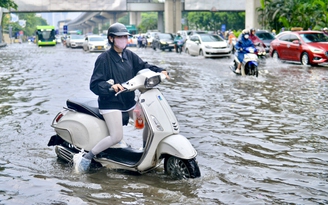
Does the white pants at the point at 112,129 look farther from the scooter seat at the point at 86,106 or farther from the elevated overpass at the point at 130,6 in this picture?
the elevated overpass at the point at 130,6

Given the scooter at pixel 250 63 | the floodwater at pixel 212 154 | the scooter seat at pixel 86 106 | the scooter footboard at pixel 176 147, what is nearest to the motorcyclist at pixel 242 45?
the scooter at pixel 250 63

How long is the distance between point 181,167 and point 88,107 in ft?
4.09

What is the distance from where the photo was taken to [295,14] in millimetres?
36906

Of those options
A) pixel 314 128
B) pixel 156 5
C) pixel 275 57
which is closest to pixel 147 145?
pixel 314 128

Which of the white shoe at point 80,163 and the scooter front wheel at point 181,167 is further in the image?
the white shoe at point 80,163

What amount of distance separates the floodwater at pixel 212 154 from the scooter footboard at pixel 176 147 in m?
0.33

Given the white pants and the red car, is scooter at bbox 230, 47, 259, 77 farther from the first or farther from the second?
the white pants

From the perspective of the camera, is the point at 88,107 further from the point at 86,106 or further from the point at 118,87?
the point at 118,87

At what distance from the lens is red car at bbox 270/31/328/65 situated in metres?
22.1

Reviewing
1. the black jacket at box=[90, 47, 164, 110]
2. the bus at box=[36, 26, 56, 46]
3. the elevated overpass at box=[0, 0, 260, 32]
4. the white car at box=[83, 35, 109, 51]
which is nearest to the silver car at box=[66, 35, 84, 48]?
the white car at box=[83, 35, 109, 51]

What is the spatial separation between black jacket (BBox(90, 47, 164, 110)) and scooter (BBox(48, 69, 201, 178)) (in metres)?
0.20

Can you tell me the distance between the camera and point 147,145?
5797mm

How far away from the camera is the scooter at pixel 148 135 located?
5.66m

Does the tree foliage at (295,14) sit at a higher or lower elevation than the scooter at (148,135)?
higher
